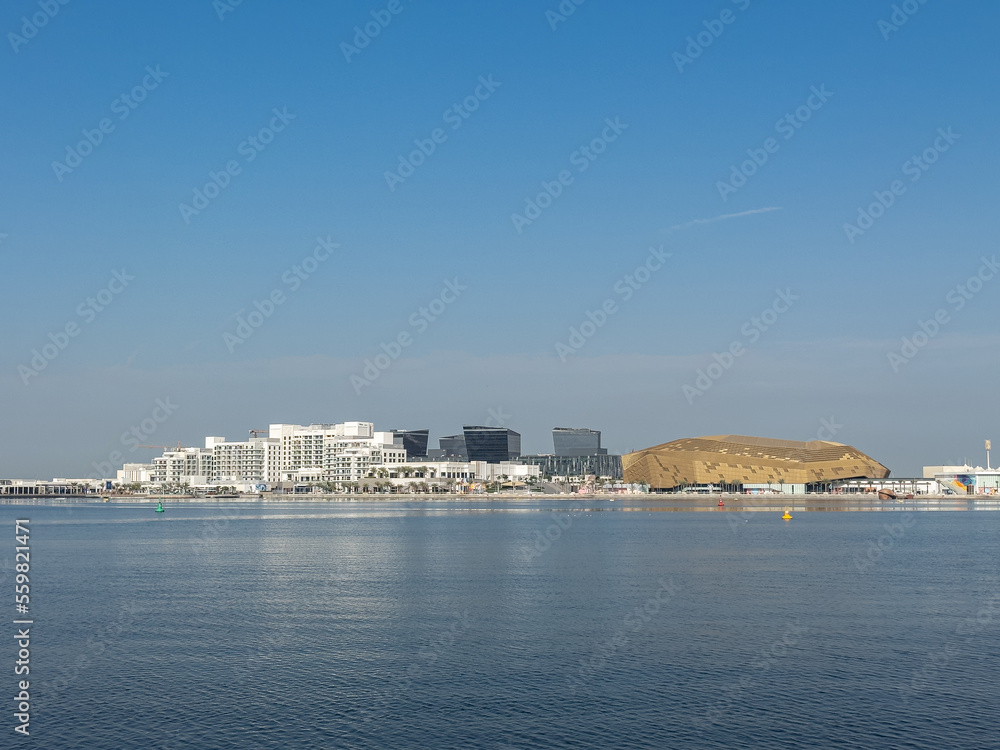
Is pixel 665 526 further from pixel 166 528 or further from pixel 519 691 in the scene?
pixel 519 691

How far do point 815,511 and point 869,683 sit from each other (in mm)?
139592

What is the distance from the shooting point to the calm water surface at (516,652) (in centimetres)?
2753

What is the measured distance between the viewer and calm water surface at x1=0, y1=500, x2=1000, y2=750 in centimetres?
2753

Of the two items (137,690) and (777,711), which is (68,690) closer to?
(137,690)

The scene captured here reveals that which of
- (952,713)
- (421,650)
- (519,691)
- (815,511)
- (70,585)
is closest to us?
(952,713)

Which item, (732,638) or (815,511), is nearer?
(732,638)

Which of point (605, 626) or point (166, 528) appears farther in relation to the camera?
point (166, 528)

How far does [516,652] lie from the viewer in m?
37.1

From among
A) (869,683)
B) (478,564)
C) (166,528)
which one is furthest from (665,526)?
(869,683)

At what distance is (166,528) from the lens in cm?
12075

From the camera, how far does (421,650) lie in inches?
1481

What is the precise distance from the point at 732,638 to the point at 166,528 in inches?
3845

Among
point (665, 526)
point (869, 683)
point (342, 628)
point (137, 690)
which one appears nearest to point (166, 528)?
point (665, 526)

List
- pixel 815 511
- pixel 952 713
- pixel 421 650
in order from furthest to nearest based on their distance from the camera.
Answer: pixel 815 511 → pixel 421 650 → pixel 952 713
